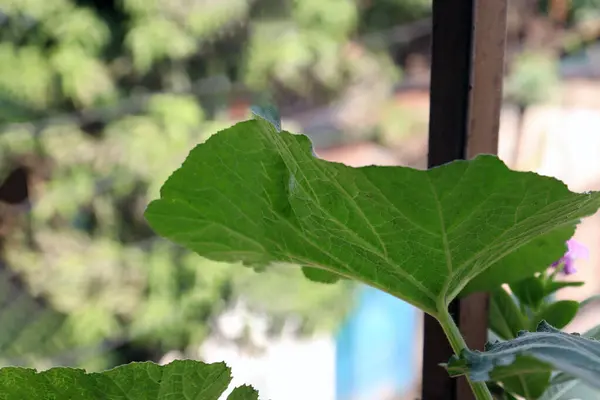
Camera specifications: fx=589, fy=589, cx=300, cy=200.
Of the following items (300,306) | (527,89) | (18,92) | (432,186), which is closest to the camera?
(432,186)

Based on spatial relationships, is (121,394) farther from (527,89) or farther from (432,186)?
(527,89)

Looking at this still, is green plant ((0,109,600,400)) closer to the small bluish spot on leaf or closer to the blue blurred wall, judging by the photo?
the small bluish spot on leaf

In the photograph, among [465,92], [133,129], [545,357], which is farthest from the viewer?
[133,129]

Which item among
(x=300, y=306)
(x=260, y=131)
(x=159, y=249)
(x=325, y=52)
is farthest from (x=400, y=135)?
(x=260, y=131)

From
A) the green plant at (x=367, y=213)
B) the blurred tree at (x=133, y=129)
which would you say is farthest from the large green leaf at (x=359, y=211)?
the blurred tree at (x=133, y=129)

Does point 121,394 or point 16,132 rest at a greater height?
point 16,132

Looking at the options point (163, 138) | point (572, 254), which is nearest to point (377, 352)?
point (163, 138)

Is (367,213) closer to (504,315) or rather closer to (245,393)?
(245,393)
